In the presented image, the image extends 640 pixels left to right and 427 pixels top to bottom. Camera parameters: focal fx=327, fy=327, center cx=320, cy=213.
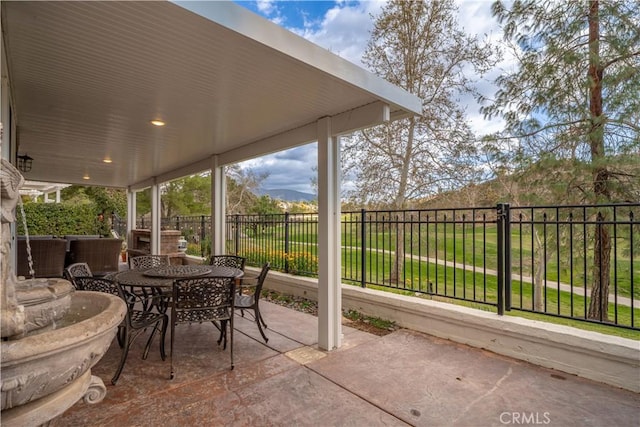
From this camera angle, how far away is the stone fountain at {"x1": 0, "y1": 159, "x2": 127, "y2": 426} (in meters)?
1.02

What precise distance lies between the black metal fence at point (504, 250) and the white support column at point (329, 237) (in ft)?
3.63

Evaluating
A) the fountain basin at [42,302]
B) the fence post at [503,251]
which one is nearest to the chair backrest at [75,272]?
the fountain basin at [42,302]

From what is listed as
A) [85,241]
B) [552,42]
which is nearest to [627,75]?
[552,42]

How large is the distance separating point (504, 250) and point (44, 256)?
701 centimetres

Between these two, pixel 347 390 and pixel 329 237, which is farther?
pixel 329 237

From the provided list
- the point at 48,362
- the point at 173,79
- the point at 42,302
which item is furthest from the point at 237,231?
the point at 48,362

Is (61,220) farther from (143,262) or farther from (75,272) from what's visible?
(75,272)

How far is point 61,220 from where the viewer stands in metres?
11.7

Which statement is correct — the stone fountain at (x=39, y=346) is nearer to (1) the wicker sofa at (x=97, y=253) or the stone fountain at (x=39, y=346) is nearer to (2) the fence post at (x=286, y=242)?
(2) the fence post at (x=286, y=242)

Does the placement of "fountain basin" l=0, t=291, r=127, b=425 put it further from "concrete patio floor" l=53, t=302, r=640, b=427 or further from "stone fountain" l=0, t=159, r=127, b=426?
"concrete patio floor" l=53, t=302, r=640, b=427

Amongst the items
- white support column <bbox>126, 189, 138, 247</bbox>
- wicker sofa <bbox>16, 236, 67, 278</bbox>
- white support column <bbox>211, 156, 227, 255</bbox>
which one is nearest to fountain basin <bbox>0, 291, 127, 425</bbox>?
white support column <bbox>211, 156, 227, 255</bbox>

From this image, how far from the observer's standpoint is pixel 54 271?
5.76 m

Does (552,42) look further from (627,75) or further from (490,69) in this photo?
(490,69)

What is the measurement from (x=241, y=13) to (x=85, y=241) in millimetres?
5944
